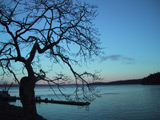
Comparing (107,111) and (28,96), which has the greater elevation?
(28,96)

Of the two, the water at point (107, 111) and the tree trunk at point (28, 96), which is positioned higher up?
the tree trunk at point (28, 96)

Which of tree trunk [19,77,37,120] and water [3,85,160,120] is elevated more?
tree trunk [19,77,37,120]

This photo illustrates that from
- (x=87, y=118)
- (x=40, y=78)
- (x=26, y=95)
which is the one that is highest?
(x=40, y=78)

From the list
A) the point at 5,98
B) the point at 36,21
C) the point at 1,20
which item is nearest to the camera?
the point at 1,20

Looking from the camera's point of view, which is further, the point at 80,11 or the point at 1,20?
the point at 80,11

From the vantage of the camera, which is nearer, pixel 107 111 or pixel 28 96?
pixel 28 96

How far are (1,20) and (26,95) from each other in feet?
12.2

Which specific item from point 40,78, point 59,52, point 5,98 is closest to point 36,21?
point 59,52

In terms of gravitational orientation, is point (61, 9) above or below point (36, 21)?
above

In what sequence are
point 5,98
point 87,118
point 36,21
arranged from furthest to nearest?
point 5,98
point 87,118
point 36,21

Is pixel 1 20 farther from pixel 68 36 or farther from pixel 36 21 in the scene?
pixel 68 36

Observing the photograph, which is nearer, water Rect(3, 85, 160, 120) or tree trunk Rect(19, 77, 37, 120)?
tree trunk Rect(19, 77, 37, 120)

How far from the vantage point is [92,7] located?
8227 millimetres

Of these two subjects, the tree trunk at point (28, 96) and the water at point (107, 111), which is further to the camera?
the water at point (107, 111)
